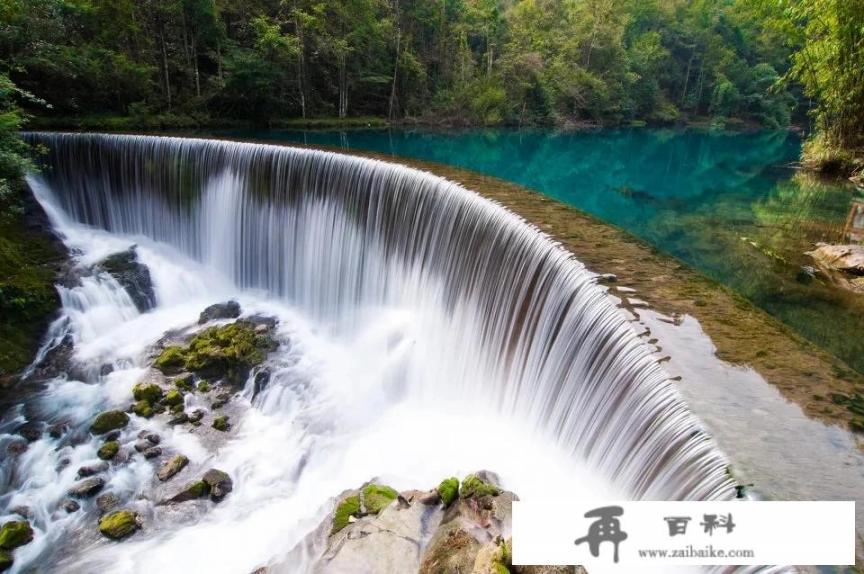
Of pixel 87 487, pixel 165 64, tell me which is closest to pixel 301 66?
pixel 165 64

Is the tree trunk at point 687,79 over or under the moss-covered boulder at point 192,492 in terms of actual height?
over

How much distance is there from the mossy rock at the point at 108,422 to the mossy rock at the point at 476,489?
558 cm

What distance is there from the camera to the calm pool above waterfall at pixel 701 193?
8.30 meters

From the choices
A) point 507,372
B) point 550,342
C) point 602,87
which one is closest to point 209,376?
point 507,372

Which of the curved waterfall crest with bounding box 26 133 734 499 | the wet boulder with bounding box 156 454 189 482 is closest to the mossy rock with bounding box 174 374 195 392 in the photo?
the wet boulder with bounding box 156 454 189 482

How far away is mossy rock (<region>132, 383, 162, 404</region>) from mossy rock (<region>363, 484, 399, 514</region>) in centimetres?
449

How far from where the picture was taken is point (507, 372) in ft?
22.0

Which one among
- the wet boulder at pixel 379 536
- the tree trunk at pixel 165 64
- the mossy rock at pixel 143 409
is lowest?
the mossy rock at pixel 143 409

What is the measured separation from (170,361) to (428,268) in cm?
478

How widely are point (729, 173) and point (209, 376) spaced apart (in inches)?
923

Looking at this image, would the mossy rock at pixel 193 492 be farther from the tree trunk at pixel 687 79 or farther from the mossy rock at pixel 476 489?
the tree trunk at pixel 687 79

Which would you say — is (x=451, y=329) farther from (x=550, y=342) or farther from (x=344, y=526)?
(x=344, y=526)

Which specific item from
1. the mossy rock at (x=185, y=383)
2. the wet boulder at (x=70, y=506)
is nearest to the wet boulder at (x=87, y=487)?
the wet boulder at (x=70, y=506)

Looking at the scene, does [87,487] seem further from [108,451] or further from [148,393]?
[148,393]
